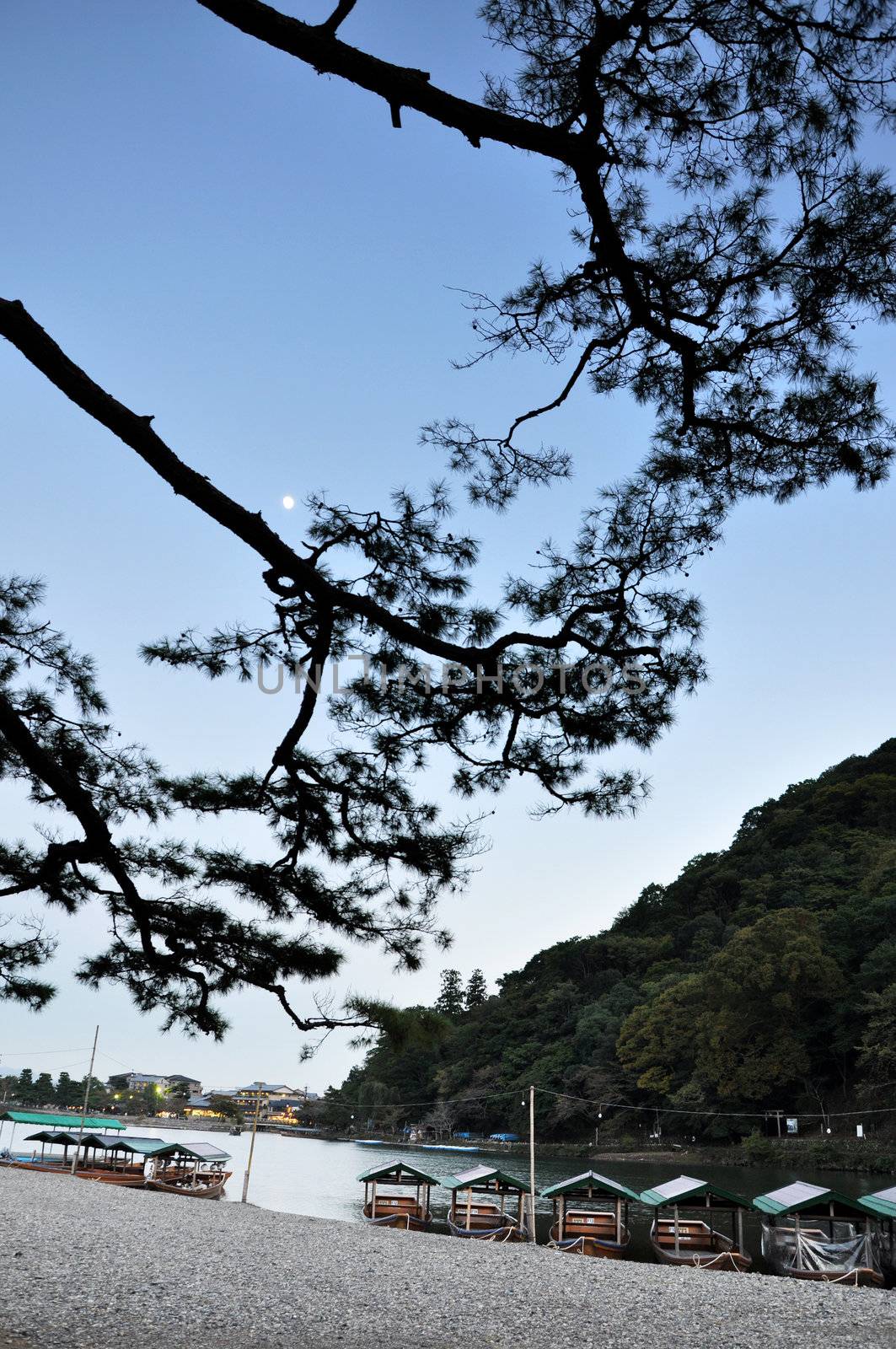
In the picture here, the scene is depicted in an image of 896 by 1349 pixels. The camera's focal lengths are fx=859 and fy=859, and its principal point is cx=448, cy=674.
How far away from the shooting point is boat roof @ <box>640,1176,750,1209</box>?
12648mm

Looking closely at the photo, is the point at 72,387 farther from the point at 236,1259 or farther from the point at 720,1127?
the point at 720,1127

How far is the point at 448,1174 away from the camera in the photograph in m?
28.2

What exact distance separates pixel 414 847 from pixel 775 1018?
1213 inches

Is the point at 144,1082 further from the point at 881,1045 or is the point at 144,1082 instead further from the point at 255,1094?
the point at 881,1045

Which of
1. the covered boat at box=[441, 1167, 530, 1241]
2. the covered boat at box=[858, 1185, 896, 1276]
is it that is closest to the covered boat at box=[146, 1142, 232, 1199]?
the covered boat at box=[441, 1167, 530, 1241]

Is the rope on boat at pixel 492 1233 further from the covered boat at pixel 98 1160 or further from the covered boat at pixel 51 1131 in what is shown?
the covered boat at pixel 51 1131

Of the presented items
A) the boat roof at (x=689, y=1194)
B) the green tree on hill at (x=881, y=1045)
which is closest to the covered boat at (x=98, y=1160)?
the boat roof at (x=689, y=1194)

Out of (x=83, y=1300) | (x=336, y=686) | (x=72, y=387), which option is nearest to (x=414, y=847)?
(x=336, y=686)

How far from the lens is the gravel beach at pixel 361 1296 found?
4.58 meters

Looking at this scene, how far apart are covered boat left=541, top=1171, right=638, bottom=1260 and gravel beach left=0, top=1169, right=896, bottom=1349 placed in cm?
201

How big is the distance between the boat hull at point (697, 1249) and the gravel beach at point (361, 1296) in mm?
2007

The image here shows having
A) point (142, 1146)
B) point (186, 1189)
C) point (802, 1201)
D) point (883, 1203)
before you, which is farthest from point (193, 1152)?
point (883, 1203)

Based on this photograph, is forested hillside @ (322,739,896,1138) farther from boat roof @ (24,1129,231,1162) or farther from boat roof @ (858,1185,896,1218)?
boat roof @ (858,1185,896,1218)

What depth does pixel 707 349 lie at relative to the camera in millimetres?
2520
